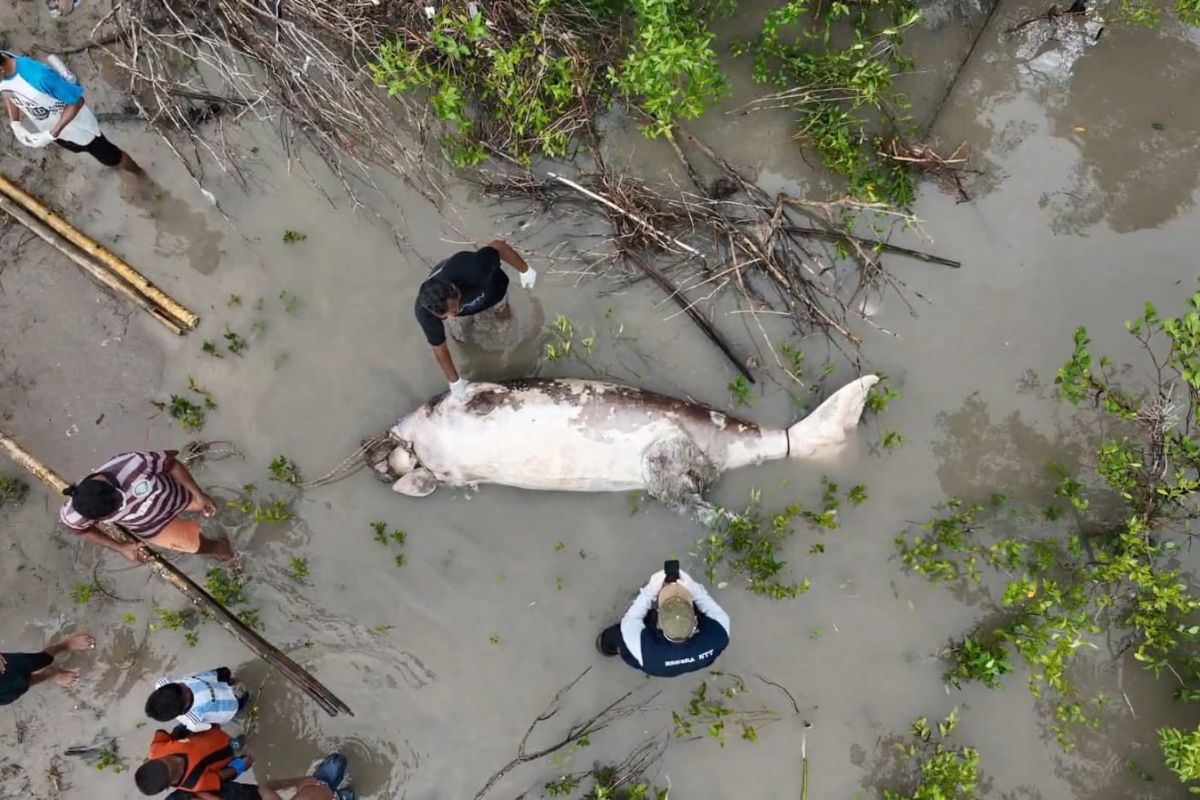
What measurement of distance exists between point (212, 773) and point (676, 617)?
307cm

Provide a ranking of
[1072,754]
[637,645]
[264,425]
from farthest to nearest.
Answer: [264,425] < [1072,754] < [637,645]

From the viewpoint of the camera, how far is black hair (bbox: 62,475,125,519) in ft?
12.4

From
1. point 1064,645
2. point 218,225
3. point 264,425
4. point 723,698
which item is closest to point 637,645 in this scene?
point 723,698

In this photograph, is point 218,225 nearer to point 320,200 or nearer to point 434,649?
point 320,200

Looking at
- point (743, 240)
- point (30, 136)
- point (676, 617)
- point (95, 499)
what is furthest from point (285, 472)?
point (743, 240)

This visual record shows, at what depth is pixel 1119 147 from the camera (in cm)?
514

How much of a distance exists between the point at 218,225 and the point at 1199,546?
741 centimetres

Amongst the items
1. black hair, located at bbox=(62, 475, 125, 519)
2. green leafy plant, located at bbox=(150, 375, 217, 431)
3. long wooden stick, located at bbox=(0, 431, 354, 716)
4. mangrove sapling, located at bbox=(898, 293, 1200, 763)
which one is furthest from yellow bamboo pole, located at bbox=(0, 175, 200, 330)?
mangrove sapling, located at bbox=(898, 293, 1200, 763)

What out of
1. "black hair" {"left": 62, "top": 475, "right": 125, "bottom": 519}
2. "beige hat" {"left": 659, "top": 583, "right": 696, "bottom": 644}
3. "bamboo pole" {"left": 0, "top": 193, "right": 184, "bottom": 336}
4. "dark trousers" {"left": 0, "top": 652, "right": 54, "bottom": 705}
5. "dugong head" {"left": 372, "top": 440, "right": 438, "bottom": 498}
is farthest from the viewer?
"bamboo pole" {"left": 0, "top": 193, "right": 184, "bottom": 336}

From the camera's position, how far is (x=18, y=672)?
4504 millimetres

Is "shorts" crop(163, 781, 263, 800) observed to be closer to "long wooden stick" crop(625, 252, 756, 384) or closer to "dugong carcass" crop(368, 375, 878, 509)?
"dugong carcass" crop(368, 375, 878, 509)

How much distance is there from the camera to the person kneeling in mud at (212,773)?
160 inches

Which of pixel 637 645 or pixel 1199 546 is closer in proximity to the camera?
pixel 637 645

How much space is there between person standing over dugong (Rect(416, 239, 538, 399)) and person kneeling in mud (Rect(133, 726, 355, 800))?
8.87 ft
